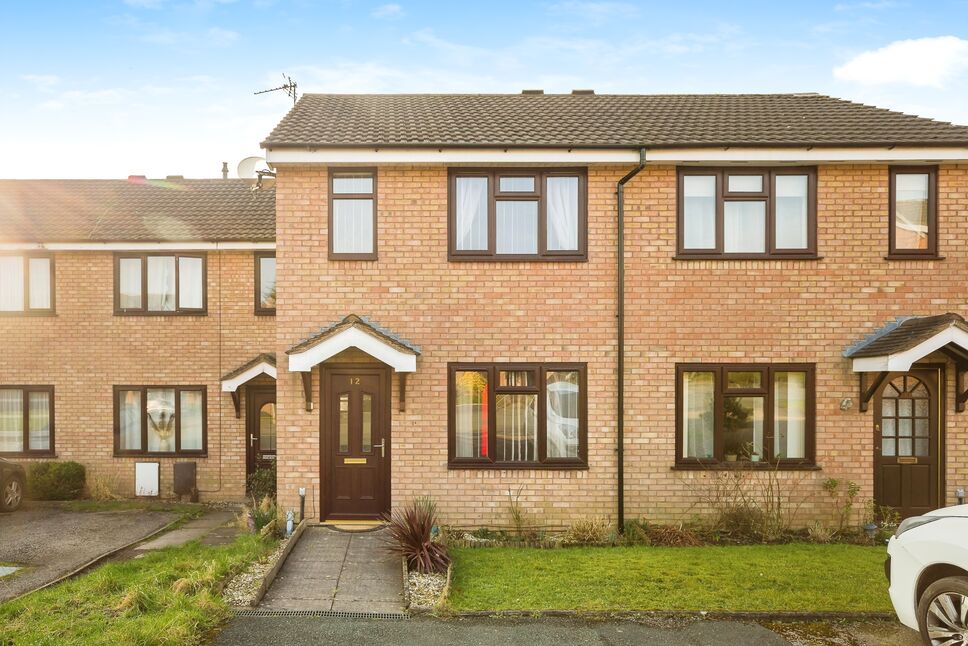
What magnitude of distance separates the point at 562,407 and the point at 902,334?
5.01 meters

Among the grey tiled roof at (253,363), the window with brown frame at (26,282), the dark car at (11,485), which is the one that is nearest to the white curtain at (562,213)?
the grey tiled roof at (253,363)

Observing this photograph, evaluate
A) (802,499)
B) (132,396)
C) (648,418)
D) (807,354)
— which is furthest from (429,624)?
(132,396)

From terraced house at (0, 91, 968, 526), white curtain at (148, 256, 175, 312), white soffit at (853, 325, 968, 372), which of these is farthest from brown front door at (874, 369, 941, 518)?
white curtain at (148, 256, 175, 312)

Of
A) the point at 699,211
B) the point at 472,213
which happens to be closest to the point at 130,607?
the point at 472,213

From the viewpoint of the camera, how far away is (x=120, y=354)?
13.5 metres

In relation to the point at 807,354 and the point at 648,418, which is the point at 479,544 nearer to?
the point at 648,418

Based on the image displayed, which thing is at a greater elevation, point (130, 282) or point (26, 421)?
point (130, 282)

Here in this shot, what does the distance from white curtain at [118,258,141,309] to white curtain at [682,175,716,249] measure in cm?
1152

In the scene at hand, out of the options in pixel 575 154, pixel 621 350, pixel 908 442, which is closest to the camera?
pixel 575 154

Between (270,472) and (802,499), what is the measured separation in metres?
9.78

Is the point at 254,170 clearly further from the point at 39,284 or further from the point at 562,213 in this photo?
the point at 39,284

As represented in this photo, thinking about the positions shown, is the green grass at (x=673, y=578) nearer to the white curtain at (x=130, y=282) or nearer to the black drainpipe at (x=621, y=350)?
the black drainpipe at (x=621, y=350)

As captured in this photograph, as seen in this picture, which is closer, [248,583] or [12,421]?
[248,583]

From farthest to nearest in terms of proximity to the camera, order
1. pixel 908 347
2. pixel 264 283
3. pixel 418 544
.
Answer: pixel 264 283, pixel 908 347, pixel 418 544
